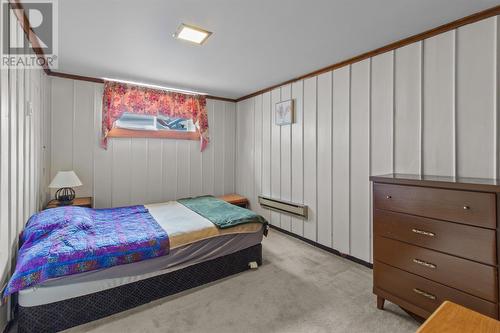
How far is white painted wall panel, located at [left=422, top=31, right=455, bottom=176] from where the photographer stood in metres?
2.17

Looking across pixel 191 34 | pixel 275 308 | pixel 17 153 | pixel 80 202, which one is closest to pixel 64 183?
pixel 80 202

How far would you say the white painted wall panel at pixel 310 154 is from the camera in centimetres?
342

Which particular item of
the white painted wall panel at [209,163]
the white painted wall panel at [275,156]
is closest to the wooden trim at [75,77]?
the white painted wall panel at [209,163]

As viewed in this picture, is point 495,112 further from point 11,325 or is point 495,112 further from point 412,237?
point 11,325

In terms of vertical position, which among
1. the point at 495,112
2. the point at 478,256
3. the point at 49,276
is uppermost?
the point at 495,112

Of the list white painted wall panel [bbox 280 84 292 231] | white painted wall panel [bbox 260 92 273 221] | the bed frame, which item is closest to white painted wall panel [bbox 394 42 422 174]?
white painted wall panel [bbox 280 84 292 231]

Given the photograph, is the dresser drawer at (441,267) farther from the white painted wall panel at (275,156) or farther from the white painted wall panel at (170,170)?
the white painted wall panel at (170,170)

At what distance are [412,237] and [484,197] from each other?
54 cm

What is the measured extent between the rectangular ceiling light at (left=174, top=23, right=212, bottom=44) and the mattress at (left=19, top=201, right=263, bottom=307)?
1.92 metres

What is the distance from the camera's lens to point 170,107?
420cm

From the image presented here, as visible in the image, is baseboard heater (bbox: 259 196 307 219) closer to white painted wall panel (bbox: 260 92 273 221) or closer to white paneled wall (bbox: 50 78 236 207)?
white painted wall panel (bbox: 260 92 273 221)

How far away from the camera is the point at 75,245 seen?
198 centimetres

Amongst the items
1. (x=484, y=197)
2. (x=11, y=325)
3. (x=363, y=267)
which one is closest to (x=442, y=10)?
(x=484, y=197)

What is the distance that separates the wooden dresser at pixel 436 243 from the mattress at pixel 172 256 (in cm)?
139
